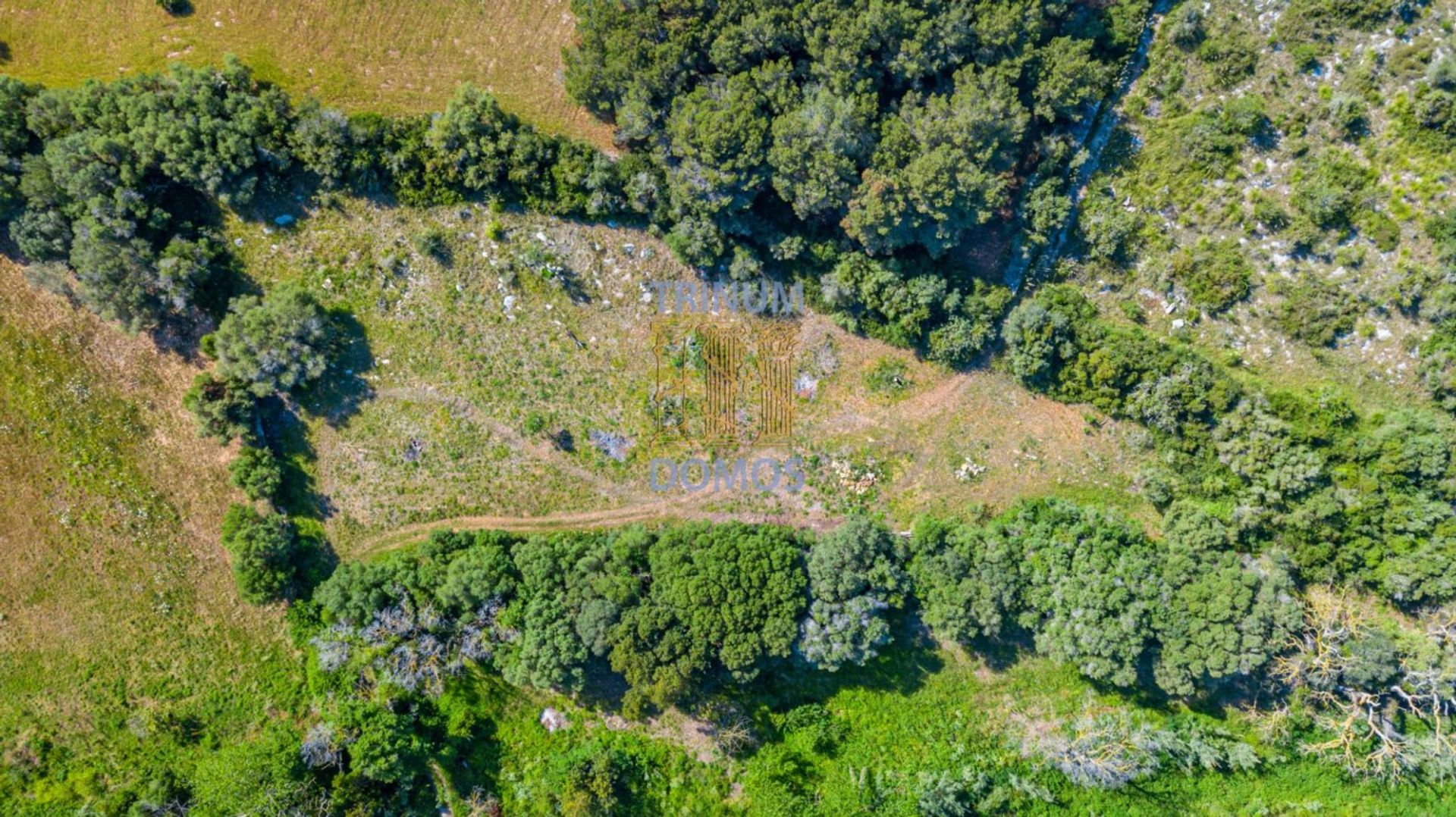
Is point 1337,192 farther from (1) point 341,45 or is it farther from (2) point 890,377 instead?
(1) point 341,45

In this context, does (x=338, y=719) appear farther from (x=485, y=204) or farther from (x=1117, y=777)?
(x=1117, y=777)

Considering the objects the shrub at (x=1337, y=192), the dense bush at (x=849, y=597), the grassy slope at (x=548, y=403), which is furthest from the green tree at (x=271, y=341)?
the shrub at (x=1337, y=192)

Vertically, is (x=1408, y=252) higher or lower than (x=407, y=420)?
higher

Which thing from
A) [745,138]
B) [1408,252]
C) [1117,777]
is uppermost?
[1408,252]

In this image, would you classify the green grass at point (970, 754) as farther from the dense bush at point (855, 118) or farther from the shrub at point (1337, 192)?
the shrub at point (1337, 192)

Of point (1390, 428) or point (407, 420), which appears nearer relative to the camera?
point (1390, 428)

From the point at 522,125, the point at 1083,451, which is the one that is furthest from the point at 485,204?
the point at 1083,451

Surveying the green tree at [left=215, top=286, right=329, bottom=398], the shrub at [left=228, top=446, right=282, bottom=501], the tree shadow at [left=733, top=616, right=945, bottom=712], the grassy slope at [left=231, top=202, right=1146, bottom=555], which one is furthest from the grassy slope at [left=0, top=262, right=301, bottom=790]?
the tree shadow at [left=733, top=616, right=945, bottom=712]
